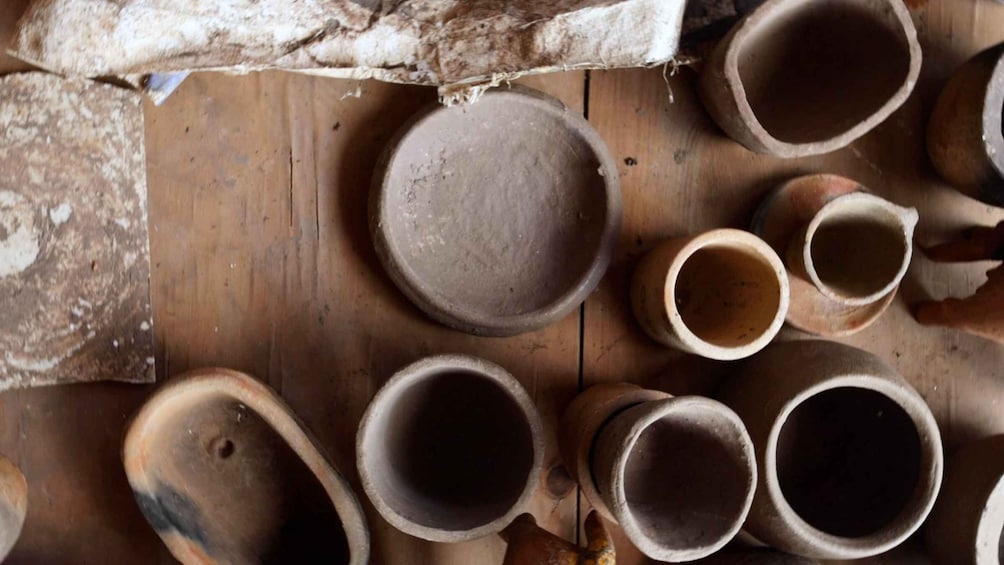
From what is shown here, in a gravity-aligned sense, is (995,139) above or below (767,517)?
above

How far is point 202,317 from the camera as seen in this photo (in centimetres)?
114

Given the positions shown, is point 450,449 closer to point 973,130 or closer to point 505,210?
point 505,210

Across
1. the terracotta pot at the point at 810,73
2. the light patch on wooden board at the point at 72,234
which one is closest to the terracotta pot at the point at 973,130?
the terracotta pot at the point at 810,73

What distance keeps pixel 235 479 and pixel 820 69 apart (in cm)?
111

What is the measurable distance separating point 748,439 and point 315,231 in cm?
69

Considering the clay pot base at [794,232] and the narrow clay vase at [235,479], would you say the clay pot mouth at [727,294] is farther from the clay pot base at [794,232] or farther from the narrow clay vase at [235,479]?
the narrow clay vase at [235,479]

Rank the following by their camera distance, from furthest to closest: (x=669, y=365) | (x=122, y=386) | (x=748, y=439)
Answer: (x=669, y=365) < (x=122, y=386) < (x=748, y=439)

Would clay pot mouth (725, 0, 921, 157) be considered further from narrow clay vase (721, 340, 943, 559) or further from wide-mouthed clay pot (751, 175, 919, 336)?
narrow clay vase (721, 340, 943, 559)

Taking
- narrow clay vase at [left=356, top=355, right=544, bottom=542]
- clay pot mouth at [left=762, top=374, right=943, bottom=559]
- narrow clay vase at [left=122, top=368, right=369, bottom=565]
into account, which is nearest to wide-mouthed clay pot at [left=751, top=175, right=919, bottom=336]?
clay pot mouth at [left=762, top=374, right=943, bottom=559]

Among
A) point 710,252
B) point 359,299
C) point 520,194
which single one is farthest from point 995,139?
point 359,299

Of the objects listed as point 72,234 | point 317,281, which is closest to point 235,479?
point 317,281

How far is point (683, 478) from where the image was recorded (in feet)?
3.65

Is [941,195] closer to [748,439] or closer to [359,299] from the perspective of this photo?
[748,439]

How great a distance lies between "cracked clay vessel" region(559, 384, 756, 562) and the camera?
0.98m
